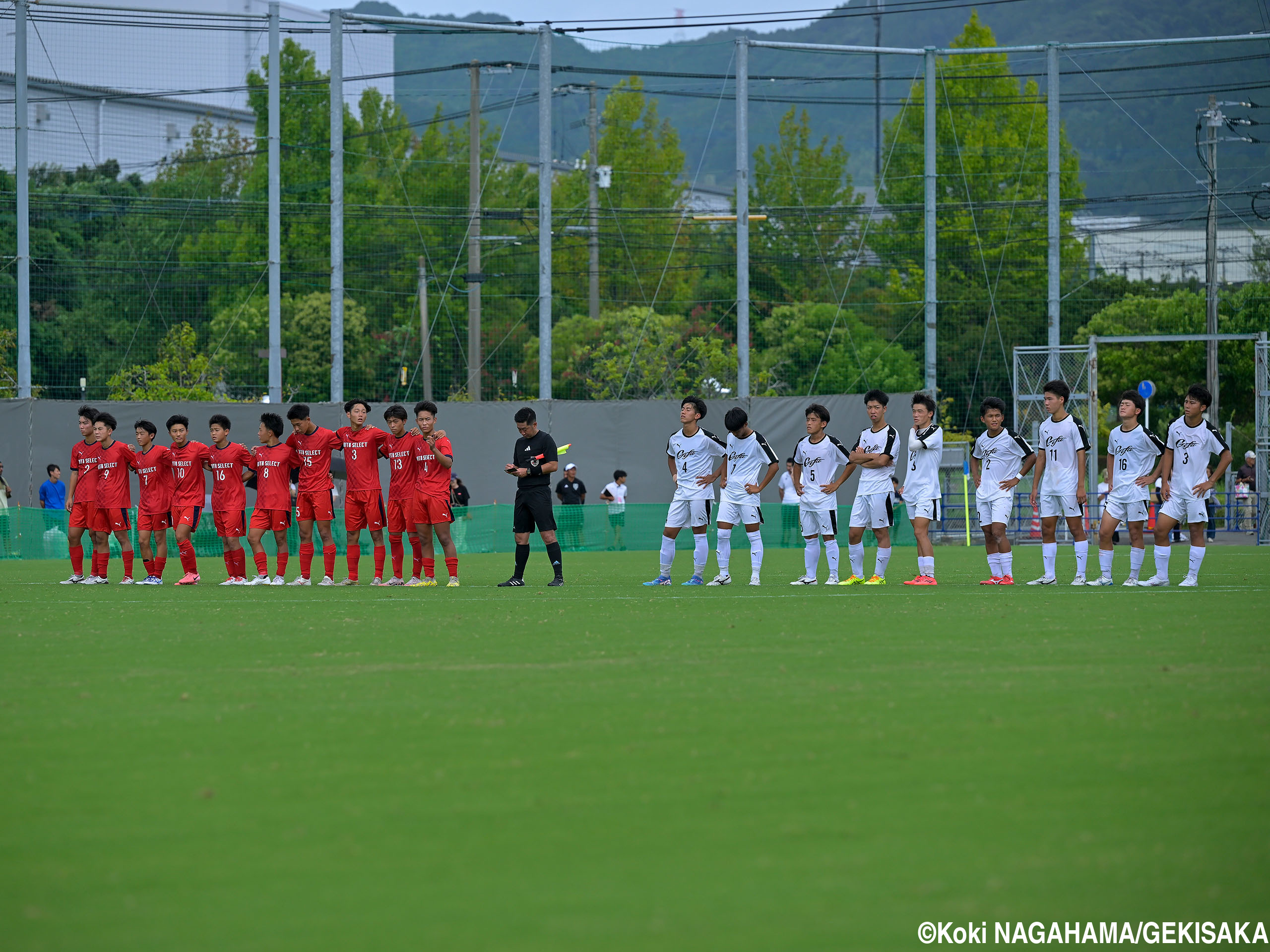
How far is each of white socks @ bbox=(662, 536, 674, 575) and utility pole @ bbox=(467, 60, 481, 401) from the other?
17.3 meters

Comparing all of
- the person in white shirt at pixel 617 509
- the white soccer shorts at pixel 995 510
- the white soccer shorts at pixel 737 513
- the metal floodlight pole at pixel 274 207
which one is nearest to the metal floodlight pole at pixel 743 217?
the person in white shirt at pixel 617 509

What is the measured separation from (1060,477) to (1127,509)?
84cm

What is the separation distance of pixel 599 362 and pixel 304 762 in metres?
34.9

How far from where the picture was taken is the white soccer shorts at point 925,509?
16078mm

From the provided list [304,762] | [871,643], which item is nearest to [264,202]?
[871,643]

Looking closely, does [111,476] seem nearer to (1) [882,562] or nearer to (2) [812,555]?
→ (2) [812,555]

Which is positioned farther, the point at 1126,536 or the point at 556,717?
the point at 1126,536

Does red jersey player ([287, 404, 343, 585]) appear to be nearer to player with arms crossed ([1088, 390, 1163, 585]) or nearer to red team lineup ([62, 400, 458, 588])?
red team lineup ([62, 400, 458, 588])

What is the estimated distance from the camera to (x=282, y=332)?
43312 mm

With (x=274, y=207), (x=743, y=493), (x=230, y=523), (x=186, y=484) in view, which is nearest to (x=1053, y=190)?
(x=274, y=207)

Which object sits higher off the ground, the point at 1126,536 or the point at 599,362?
the point at 599,362

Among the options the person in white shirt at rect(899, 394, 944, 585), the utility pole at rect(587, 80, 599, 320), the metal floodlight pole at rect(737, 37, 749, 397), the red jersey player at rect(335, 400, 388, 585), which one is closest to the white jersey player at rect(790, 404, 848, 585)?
the person in white shirt at rect(899, 394, 944, 585)

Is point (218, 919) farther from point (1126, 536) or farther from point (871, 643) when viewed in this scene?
point (1126, 536)

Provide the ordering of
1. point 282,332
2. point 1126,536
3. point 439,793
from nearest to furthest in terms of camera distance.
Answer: point 439,793, point 1126,536, point 282,332
